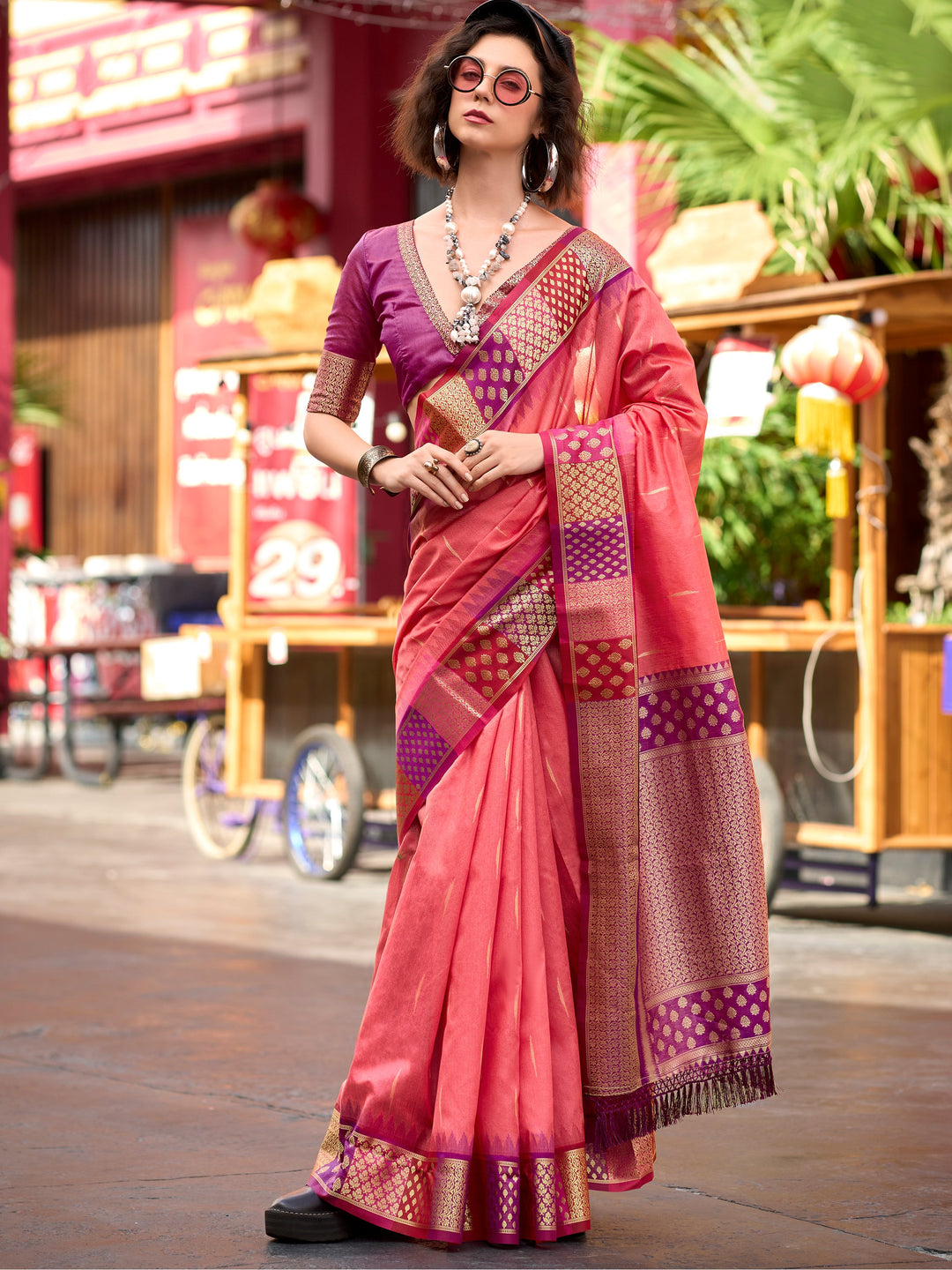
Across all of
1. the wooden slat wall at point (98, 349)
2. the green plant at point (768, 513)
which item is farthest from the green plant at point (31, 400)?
the green plant at point (768, 513)

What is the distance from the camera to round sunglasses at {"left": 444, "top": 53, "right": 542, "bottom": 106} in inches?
116

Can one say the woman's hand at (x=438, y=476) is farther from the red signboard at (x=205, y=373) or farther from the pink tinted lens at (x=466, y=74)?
the red signboard at (x=205, y=373)

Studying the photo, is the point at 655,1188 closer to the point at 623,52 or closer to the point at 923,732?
the point at 923,732

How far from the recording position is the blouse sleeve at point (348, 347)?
121 inches

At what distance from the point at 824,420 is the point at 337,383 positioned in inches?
144

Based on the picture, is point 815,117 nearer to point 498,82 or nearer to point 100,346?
point 498,82

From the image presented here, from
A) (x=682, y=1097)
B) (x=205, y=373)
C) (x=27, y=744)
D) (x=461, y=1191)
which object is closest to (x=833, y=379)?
(x=682, y=1097)

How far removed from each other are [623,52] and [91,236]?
1043 centimetres

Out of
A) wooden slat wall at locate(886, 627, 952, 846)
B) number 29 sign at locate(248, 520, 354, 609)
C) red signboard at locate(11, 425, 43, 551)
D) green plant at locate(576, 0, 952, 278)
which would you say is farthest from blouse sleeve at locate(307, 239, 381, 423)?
red signboard at locate(11, 425, 43, 551)

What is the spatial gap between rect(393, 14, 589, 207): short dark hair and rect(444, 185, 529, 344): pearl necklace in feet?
0.29

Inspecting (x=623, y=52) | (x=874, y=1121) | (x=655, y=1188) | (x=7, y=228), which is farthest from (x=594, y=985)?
(x=7, y=228)

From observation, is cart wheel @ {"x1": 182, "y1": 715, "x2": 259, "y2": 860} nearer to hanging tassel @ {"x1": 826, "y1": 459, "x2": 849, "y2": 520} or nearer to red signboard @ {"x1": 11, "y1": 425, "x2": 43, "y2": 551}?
hanging tassel @ {"x1": 826, "y1": 459, "x2": 849, "y2": 520}

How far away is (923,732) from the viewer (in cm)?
654

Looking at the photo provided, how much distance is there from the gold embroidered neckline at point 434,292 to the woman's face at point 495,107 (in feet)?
0.52
